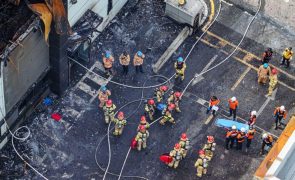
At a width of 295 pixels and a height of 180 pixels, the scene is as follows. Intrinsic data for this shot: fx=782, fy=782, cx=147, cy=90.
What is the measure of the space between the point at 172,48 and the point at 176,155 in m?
7.59

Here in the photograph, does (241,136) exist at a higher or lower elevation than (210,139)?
higher

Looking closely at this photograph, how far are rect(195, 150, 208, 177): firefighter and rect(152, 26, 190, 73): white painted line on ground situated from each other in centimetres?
656

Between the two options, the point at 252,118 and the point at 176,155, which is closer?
the point at 176,155

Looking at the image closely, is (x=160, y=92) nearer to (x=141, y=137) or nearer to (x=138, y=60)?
(x=138, y=60)

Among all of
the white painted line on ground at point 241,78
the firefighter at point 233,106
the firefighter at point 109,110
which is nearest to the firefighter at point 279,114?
the firefighter at point 233,106

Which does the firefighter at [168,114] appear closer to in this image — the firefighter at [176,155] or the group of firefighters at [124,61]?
the firefighter at [176,155]

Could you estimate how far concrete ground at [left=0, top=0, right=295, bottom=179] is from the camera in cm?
3756

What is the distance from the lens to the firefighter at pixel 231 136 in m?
37.6

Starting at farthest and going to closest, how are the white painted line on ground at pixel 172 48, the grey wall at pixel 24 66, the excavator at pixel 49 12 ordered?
1. the white painted line on ground at pixel 172 48
2. the grey wall at pixel 24 66
3. the excavator at pixel 49 12

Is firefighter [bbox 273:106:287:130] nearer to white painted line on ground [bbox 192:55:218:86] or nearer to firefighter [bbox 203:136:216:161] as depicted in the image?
firefighter [bbox 203:136:216:161]

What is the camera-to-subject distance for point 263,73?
4056 centimetres

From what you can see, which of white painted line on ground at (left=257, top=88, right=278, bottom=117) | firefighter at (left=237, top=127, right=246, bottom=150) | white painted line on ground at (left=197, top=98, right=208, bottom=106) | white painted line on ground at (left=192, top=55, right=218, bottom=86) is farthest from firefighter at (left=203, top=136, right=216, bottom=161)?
white painted line on ground at (left=192, top=55, right=218, bottom=86)

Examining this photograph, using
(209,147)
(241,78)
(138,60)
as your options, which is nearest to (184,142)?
(209,147)

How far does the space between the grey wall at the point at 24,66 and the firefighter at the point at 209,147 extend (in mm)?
8605
